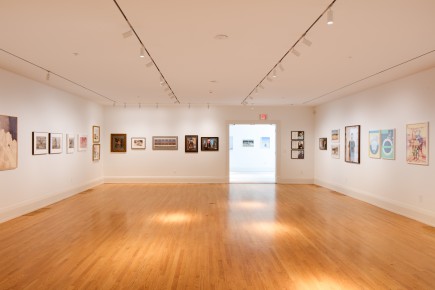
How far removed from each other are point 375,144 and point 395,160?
3.39ft

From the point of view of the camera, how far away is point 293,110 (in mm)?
14516

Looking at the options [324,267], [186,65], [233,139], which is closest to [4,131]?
[186,65]

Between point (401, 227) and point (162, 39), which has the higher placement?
point (162, 39)

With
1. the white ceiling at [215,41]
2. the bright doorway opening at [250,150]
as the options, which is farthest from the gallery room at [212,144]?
the bright doorway opening at [250,150]

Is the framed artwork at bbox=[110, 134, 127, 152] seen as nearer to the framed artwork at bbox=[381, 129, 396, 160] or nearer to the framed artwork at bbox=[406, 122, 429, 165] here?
the framed artwork at bbox=[381, 129, 396, 160]

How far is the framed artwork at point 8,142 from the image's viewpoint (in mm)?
7285

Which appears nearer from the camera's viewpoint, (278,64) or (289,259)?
(289,259)

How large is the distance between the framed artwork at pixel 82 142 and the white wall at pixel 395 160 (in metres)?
9.71

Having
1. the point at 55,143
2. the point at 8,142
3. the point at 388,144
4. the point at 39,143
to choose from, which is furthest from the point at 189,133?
the point at 388,144

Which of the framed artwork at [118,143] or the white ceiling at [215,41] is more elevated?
the white ceiling at [215,41]

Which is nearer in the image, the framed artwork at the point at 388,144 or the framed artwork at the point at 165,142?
the framed artwork at the point at 388,144

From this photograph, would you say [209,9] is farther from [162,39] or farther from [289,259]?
[289,259]

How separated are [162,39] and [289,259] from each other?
13.6 feet

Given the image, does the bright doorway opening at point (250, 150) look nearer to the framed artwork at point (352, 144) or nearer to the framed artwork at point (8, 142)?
the framed artwork at point (352, 144)
